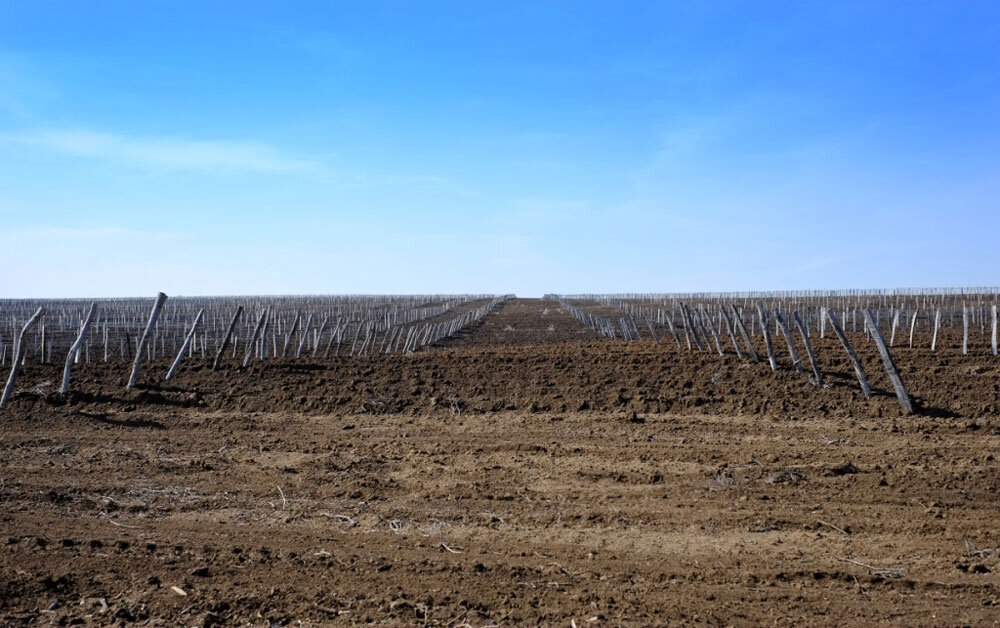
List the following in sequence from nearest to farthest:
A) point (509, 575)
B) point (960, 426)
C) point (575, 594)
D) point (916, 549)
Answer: point (575, 594)
point (509, 575)
point (916, 549)
point (960, 426)

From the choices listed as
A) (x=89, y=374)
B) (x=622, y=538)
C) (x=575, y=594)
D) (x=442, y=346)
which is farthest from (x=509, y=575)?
(x=442, y=346)

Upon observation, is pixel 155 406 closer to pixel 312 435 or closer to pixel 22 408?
pixel 22 408

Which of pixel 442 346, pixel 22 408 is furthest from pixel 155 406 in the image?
pixel 442 346

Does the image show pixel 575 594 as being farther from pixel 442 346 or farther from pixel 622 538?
pixel 442 346

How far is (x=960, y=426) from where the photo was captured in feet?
31.3

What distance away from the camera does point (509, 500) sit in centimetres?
659

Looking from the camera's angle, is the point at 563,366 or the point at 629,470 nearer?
the point at 629,470

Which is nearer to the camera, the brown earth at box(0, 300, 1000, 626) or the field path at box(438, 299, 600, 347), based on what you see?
the brown earth at box(0, 300, 1000, 626)

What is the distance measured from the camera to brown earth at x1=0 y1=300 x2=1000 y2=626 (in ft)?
14.3

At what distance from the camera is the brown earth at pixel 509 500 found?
4.37 m

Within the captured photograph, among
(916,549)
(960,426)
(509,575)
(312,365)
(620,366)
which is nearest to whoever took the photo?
(509,575)

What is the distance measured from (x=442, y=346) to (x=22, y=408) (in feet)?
62.9

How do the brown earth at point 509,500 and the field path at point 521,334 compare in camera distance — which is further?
the field path at point 521,334

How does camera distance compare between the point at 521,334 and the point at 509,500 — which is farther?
the point at 521,334
